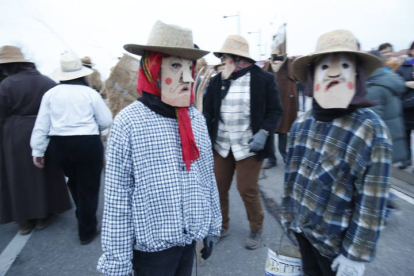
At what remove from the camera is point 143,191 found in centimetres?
139

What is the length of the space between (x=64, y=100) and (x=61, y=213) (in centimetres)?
181

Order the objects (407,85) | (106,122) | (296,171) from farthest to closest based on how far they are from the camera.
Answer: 1. (407,85)
2. (106,122)
3. (296,171)

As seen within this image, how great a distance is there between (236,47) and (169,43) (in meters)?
1.34

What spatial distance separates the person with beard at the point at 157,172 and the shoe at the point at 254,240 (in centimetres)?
146

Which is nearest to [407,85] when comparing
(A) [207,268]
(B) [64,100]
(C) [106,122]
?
(A) [207,268]

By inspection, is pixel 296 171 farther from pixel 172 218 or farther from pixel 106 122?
pixel 106 122

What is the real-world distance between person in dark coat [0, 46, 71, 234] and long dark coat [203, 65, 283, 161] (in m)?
1.86

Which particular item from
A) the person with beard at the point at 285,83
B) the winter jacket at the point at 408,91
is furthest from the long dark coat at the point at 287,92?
the winter jacket at the point at 408,91

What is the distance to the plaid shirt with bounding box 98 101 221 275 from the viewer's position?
1354 mm

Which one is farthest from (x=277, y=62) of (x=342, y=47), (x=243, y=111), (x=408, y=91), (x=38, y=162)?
(x=38, y=162)

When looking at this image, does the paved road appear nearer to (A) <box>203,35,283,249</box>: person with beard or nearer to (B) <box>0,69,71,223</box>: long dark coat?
(B) <box>0,69,71,223</box>: long dark coat

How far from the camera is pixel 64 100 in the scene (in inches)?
108

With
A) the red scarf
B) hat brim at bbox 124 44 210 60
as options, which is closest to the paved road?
the red scarf

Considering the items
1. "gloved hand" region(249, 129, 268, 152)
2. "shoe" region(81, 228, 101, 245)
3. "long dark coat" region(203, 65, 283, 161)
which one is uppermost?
"long dark coat" region(203, 65, 283, 161)
